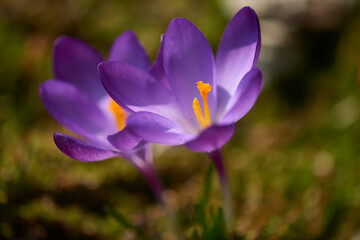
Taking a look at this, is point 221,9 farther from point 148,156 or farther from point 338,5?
point 148,156

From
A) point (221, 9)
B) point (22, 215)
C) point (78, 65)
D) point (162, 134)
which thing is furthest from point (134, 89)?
point (221, 9)

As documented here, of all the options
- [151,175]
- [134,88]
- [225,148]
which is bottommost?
[225,148]

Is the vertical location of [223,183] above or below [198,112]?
below

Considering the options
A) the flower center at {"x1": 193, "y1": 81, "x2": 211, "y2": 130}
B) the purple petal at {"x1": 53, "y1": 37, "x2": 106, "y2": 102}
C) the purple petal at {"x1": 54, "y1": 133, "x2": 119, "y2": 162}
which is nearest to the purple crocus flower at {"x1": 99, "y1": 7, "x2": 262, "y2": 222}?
the flower center at {"x1": 193, "y1": 81, "x2": 211, "y2": 130}

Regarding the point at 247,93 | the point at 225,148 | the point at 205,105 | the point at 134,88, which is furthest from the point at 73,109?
the point at 225,148

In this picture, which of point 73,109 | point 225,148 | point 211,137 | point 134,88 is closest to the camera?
point 211,137

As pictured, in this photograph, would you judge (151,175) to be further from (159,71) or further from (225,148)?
(225,148)

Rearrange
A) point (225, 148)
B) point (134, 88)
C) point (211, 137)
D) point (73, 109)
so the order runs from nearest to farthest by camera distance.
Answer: point (211, 137), point (134, 88), point (73, 109), point (225, 148)
